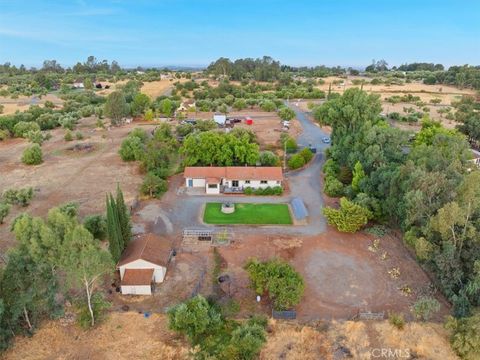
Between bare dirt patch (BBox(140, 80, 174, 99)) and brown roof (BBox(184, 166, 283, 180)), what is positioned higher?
bare dirt patch (BBox(140, 80, 174, 99))

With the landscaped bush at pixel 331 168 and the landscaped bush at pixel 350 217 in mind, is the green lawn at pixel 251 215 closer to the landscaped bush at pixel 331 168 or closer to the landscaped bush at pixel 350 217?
the landscaped bush at pixel 350 217

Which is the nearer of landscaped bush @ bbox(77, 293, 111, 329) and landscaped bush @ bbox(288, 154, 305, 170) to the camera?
landscaped bush @ bbox(77, 293, 111, 329)

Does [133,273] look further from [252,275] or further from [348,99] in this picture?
[348,99]

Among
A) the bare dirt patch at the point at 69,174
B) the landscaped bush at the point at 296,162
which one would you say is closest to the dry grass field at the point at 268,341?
the bare dirt patch at the point at 69,174

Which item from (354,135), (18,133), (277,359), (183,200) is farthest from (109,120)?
(277,359)

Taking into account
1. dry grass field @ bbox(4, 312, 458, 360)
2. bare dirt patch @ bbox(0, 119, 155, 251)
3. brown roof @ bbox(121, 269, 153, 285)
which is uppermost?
brown roof @ bbox(121, 269, 153, 285)

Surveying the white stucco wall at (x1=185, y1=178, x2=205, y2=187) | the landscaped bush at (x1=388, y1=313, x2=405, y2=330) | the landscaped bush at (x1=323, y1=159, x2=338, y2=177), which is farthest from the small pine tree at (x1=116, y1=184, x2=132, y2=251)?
the landscaped bush at (x1=323, y1=159, x2=338, y2=177)

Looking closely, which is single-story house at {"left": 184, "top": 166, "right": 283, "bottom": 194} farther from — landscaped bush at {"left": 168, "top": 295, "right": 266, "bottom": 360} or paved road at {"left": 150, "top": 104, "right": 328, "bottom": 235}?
landscaped bush at {"left": 168, "top": 295, "right": 266, "bottom": 360}

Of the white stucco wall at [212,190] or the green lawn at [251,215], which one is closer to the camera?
the green lawn at [251,215]
